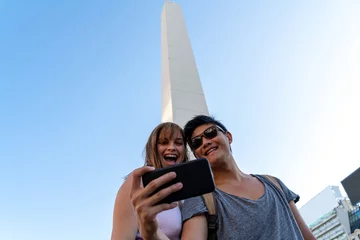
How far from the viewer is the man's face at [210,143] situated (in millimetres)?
2127

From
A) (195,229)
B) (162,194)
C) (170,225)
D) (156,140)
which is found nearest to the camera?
(162,194)

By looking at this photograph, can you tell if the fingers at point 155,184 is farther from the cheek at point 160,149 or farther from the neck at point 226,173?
the cheek at point 160,149

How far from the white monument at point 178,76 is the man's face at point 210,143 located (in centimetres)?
250

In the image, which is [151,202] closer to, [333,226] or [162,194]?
[162,194]

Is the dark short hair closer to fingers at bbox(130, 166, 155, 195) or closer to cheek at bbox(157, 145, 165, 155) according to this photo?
cheek at bbox(157, 145, 165, 155)

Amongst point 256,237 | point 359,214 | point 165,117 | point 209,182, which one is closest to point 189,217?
point 256,237

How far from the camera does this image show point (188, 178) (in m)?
1.25

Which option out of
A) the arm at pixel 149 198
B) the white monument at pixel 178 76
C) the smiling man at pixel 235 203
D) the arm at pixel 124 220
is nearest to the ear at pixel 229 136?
the smiling man at pixel 235 203

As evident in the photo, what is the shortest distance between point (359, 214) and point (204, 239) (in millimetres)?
59410

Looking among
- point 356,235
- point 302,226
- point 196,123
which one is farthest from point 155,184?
point 356,235

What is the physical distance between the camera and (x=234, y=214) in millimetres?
1746

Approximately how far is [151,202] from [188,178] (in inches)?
6.3

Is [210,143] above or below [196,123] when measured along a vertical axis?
below

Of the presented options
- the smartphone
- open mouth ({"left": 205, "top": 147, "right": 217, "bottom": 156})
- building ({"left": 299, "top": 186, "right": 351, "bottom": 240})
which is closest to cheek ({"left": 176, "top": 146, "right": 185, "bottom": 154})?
open mouth ({"left": 205, "top": 147, "right": 217, "bottom": 156})
